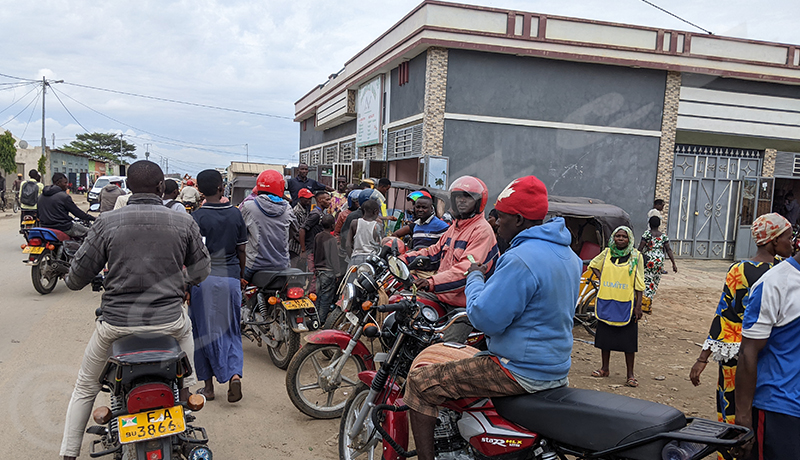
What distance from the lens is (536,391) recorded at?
2584mm

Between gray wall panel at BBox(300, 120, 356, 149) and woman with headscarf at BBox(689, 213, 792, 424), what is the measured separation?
69.4 ft

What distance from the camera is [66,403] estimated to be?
4.54 metres

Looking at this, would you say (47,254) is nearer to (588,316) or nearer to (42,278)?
(42,278)

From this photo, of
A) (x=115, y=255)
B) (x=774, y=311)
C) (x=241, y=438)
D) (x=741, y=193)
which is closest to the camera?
(x=774, y=311)

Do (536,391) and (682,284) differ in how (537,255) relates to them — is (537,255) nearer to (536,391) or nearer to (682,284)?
(536,391)

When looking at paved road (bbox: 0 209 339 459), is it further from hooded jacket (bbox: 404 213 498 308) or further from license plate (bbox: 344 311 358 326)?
hooded jacket (bbox: 404 213 498 308)

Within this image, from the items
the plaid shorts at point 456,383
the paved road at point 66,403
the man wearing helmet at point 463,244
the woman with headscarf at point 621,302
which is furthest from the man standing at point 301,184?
the plaid shorts at point 456,383

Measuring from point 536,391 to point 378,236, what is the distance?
4408mm

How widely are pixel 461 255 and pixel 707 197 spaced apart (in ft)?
53.4

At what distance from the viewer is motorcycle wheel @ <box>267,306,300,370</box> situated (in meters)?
5.57

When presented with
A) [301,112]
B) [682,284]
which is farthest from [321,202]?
[301,112]

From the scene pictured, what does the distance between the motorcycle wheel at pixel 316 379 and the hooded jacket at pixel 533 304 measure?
1.89m

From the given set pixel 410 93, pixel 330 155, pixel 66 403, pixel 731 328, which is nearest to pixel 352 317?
pixel 731 328

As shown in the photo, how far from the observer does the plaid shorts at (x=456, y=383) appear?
2607 millimetres
